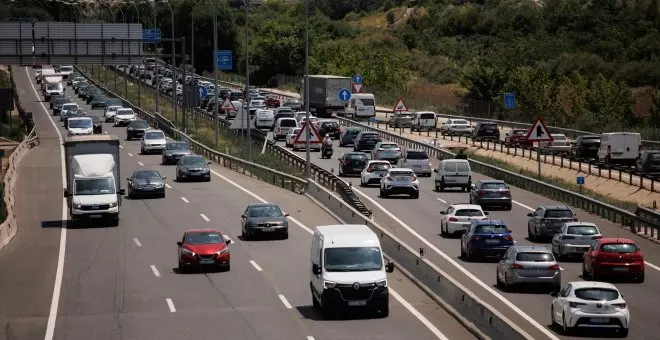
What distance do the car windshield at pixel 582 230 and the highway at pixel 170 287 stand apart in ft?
23.7

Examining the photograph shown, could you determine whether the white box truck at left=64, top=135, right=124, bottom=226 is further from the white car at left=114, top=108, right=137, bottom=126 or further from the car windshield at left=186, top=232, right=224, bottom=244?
the white car at left=114, top=108, right=137, bottom=126

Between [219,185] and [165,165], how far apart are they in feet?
36.2

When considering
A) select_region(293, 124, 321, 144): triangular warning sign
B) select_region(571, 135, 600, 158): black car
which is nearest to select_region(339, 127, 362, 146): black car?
select_region(571, 135, 600, 158): black car

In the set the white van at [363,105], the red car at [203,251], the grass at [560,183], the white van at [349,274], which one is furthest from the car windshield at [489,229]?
the white van at [363,105]

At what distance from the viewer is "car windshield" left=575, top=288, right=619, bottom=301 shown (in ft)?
90.6

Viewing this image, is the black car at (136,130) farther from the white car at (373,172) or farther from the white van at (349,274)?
the white van at (349,274)

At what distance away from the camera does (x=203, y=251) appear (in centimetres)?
3762

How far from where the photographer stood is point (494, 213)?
5422 cm

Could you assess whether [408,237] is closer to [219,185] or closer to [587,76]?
[219,185]

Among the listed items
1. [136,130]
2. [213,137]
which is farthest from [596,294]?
[213,137]

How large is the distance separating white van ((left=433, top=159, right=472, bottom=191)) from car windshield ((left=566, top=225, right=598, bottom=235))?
20436mm

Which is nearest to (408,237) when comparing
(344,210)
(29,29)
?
(344,210)

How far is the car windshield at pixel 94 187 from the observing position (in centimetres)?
4872

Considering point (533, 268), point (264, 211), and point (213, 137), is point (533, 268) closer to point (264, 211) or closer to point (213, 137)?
point (264, 211)
